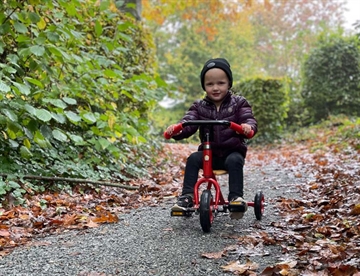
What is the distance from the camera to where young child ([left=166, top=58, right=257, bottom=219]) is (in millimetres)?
3619

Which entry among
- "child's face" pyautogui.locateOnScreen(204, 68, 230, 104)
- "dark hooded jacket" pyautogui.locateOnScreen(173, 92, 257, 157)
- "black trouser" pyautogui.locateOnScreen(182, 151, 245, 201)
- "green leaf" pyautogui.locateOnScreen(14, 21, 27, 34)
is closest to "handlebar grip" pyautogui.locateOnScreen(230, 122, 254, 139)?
"dark hooded jacket" pyautogui.locateOnScreen(173, 92, 257, 157)

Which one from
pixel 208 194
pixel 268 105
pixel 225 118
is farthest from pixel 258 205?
pixel 268 105

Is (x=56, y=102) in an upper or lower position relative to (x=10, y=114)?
upper

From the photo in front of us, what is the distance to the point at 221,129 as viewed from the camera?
3.77 metres

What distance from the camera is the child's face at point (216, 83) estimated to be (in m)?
3.79

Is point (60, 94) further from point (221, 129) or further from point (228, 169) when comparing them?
point (228, 169)

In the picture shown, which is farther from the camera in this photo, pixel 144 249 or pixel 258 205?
pixel 258 205

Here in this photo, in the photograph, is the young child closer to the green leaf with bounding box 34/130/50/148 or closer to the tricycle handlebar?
the tricycle handlebar

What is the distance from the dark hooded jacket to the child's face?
84 millimetres

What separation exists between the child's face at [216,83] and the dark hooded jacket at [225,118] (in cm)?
8

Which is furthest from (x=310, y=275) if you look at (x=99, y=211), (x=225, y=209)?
(x=99, y=211)

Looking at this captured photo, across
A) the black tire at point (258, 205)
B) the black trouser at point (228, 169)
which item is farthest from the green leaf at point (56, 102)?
the black tire at point (258, 205)

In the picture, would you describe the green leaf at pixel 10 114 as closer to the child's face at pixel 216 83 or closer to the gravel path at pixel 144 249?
the gravel path at pixel 144 249

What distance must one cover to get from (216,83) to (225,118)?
33 cm
